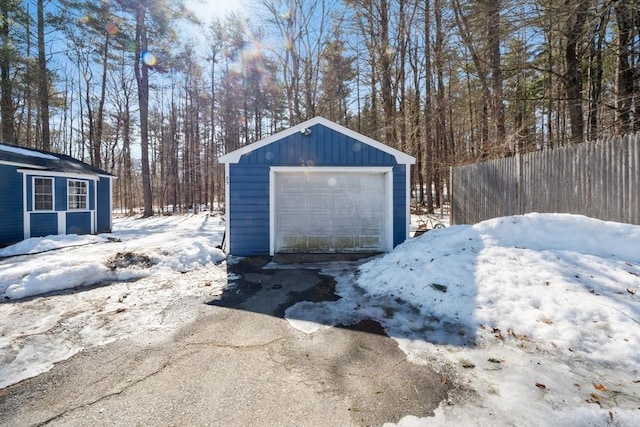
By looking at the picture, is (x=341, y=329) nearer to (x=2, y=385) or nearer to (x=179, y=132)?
(x=2, y=385)

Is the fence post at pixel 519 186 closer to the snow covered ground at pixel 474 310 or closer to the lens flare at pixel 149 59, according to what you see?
the snow covered ground at pixel 474 310

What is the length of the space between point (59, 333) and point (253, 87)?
20.2m

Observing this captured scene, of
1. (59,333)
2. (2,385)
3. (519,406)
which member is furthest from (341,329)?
(59,333)

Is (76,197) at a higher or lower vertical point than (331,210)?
higher

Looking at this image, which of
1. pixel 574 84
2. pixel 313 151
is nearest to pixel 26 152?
pixel 313 151

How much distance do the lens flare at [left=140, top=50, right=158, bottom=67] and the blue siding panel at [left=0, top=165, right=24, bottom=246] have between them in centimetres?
1041

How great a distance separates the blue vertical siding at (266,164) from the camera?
A: 705cm

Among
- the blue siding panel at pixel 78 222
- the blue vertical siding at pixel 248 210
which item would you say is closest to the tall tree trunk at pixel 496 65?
the blue vertical siding at pixel 248 210

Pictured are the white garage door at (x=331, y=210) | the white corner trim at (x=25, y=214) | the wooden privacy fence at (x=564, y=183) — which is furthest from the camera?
the white corner trim at (x=25, y=214)

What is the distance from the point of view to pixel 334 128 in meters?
7.09

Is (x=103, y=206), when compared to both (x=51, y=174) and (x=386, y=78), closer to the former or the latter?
(x=51, y=174)

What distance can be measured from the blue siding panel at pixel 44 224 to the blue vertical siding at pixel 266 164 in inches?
290

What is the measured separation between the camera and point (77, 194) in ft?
34.9

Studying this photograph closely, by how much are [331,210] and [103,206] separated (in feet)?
34.5
